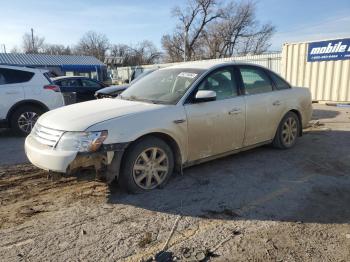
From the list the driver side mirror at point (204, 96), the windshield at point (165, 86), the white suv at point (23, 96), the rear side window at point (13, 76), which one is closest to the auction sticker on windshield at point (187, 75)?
the windshield at point (165, 86)

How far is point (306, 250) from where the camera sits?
3066 mm

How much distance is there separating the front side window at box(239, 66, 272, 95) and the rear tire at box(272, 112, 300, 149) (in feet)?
2.44

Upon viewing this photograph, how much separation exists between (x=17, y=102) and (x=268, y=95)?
5.88m

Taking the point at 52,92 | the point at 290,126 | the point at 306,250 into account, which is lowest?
the point at 306,250

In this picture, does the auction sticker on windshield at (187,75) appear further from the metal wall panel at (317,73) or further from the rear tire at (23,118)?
the metal wall panel at (317,73)

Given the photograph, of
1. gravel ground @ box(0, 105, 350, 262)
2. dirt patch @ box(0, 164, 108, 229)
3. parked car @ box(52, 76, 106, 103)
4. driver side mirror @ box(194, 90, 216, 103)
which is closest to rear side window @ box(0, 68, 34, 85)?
gravel ground @ box(0, 105, 350, 262)

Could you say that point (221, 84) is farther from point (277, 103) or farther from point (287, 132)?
point (287, 132)

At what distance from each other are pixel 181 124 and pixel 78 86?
11.5 m

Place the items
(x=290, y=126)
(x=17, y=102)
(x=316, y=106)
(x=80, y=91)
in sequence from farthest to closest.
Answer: (x=80, y=91), (x=316, y=106), (x=17, y=102), (x=290, y=126)

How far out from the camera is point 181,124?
14.7ft

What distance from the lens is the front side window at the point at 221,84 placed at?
4953mm

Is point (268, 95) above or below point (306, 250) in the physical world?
above

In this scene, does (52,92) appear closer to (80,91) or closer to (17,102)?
(17,102)

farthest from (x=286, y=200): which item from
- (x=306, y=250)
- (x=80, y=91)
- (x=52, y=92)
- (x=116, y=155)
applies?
(x=80, y=91)
